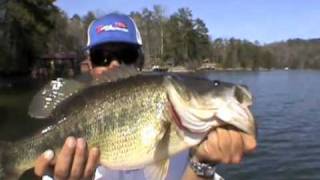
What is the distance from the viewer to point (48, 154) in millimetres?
3115

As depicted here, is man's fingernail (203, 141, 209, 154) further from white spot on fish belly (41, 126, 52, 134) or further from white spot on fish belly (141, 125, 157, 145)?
white spot on fish belly (41, 126, 52, 134)

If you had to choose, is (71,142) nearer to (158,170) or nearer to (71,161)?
(71,161)

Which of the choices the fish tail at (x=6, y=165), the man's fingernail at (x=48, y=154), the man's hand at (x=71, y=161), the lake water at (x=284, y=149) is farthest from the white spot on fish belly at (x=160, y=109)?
the lake water at (x=284, y=149)

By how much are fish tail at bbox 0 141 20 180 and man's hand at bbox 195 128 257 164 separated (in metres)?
1.10

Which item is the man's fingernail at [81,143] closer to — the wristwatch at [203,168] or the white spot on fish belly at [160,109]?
the white spot on fish belly at [160,109]

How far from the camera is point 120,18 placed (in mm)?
4094

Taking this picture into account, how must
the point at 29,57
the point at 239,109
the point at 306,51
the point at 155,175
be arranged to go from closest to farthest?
1. the point at 239,109
2. the point at 155,175
3. the point at 29,57
4. the point at 306,51

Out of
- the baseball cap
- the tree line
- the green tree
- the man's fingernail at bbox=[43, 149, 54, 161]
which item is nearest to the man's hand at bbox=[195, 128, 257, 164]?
the man's fingernail at bbox=[43, 149, 54, 161]

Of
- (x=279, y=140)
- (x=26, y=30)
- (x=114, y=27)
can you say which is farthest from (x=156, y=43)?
(x=114, y=27)

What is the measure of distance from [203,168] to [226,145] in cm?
40

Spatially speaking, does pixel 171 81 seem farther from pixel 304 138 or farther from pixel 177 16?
pixel 177 16

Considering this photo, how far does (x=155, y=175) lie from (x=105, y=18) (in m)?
1.44

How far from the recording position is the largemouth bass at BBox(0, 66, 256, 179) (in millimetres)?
2781

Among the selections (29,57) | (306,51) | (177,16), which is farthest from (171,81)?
(306,51)
